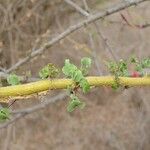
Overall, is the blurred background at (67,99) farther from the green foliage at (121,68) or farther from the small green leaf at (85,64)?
the small green leaf at (85,64)

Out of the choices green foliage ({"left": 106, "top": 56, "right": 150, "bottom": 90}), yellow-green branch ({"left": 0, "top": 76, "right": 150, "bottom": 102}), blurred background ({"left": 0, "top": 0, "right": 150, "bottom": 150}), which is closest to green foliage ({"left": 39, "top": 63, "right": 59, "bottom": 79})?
yellow-green branch ({"left": 0, "top": 76, "right": 150, "bottom": 102})

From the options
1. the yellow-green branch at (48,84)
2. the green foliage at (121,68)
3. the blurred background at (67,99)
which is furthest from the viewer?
the blurred background at (67,99)

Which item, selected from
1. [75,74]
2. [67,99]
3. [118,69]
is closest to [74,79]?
[75,74]

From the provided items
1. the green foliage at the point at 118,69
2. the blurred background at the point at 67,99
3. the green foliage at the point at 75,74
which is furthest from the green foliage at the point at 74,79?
the blurred background at the point at 67,99

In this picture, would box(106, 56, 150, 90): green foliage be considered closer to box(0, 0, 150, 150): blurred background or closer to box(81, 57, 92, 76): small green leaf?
box(81, 57, 92, 76): small green leaf

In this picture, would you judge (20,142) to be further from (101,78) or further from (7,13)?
(101,78)

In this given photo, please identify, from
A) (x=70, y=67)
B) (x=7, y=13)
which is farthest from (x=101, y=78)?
(x=7, y=13)
